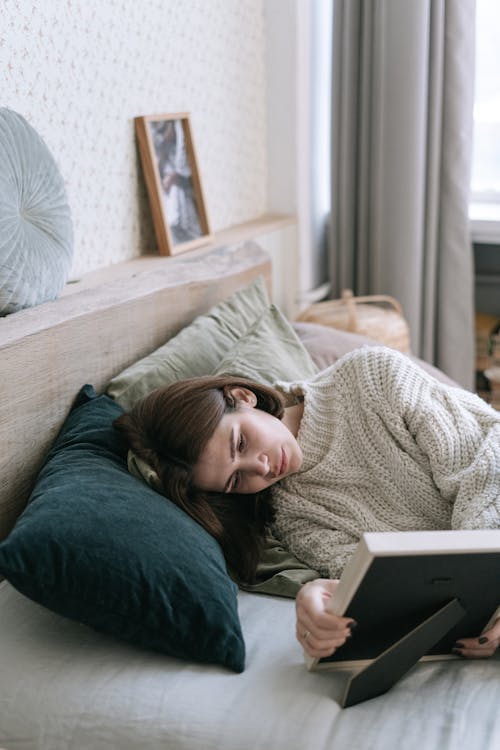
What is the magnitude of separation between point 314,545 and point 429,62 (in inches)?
74.1

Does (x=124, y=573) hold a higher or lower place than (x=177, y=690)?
higher

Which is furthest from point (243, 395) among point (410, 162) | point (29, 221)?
point (410, 162)

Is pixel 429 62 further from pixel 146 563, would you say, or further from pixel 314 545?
pixel 146 563

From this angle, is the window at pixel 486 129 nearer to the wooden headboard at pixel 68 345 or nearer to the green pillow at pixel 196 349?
the green pillow at pixel 196 349

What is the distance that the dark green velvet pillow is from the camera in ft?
3.52

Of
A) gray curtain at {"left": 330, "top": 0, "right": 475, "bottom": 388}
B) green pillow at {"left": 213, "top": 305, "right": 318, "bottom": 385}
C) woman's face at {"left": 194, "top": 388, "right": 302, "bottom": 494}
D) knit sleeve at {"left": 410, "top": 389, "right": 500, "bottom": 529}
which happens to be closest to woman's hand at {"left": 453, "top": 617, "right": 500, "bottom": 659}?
knit sleeve at {"left": 410, "top": 389, "right": 500, "bottom": 529}

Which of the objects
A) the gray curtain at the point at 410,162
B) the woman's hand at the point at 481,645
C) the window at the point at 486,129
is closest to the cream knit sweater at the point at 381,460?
the woman's hand at the point at 481,645

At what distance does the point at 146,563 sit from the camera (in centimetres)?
111

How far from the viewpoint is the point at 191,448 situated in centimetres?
133

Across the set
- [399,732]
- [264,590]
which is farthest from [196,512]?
[399,732]

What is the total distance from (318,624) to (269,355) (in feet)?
2.43

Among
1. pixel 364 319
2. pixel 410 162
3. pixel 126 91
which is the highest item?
pixel 126 91

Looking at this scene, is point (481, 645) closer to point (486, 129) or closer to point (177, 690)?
point (177, 690)

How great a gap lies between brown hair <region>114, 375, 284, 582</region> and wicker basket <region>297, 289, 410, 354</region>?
1236mm
